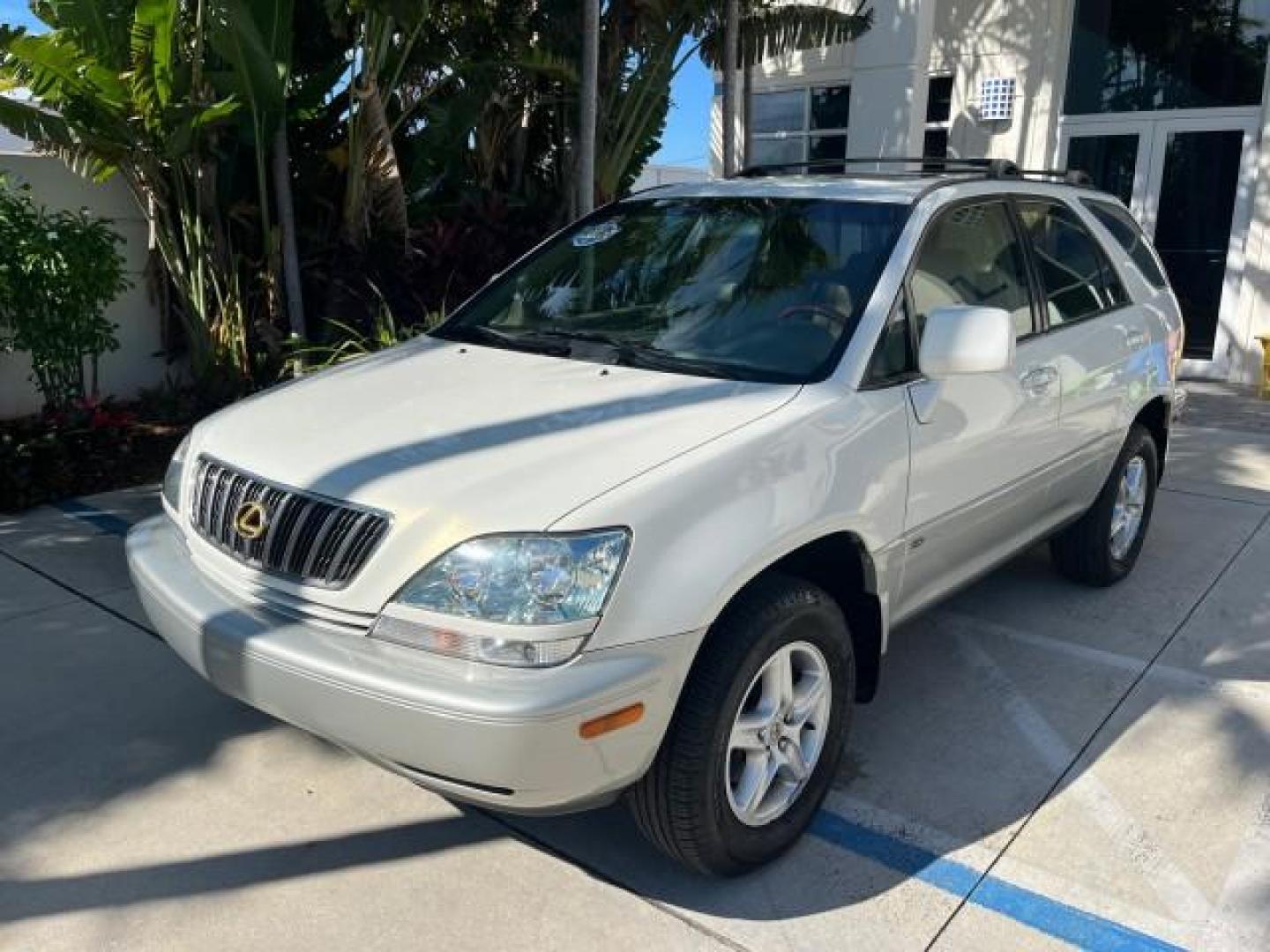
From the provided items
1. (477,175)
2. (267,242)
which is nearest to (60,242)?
(267,242)

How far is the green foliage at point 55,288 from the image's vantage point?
6.21 m

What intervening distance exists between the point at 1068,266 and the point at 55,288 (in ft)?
17.6

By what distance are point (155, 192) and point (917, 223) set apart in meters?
5.56

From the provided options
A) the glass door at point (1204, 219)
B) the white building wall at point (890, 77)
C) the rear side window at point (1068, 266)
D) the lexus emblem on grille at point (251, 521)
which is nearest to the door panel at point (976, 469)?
the rear side window at point (1068, 266)

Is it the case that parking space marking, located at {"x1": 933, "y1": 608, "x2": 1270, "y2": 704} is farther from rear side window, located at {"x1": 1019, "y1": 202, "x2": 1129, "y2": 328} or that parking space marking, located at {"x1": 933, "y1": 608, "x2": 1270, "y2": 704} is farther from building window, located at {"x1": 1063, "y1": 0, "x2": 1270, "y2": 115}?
building window, located at {"x1": 1063, "y1": 0, "x2": 1270, "y2": 115}

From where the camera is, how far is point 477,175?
9.77 metres

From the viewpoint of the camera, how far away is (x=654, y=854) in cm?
312

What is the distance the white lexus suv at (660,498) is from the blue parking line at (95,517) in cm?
264

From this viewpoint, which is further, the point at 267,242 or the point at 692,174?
the point at 692,174

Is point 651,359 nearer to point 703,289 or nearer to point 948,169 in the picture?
point 703,289

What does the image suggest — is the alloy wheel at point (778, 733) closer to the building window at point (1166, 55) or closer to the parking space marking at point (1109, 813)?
the parking space marking at point (1109, 813)

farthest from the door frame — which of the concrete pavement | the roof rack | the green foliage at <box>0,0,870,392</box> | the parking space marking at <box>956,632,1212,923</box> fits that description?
the parking space marking at <box>956,632,1212,923</box>

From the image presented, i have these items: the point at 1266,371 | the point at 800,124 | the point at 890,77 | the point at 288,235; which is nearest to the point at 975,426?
the point at 288,235

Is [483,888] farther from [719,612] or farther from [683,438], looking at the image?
[683,438]
